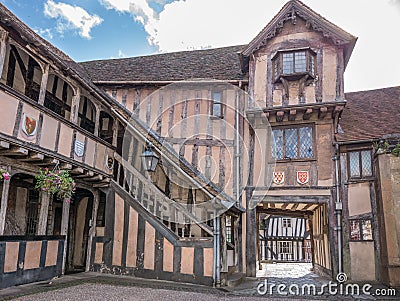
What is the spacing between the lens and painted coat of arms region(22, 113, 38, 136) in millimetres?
6383

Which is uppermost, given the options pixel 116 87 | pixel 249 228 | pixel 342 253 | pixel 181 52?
pixel 181 52

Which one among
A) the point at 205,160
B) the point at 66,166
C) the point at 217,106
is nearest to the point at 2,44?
the point at 66,166

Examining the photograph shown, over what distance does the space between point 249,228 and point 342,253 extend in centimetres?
255

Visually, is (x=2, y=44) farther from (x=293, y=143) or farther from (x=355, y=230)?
(x=355, y=230)

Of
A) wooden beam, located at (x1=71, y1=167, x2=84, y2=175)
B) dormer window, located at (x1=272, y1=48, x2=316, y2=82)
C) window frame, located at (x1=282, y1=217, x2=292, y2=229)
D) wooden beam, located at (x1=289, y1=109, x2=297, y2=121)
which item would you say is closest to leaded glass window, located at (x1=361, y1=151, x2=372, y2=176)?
wooden beam, located at (x1=289, y1=109, x2=297, y2=121)

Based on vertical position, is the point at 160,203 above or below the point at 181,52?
below

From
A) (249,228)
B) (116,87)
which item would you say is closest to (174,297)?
(249,228)

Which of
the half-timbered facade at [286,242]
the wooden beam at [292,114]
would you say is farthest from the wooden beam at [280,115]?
the half-timbered facade at [286,242]

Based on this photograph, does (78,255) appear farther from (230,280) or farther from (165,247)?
(230,280)

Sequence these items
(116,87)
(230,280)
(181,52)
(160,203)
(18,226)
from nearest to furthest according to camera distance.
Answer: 1. (230,280)
2. (18,226)
3. (160,203)
4. (116,87)
5. (181,52)

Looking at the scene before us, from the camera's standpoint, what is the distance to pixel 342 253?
30.5ft

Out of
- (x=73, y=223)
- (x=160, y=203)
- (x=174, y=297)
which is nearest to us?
(x=174, y=297)

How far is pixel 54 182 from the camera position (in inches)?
271

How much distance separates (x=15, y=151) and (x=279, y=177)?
6.88 m
